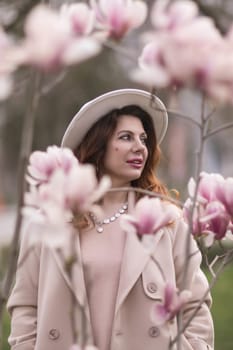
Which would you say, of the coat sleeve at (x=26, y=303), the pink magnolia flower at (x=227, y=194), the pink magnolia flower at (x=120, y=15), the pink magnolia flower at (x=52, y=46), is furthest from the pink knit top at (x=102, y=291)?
the pink magnolia flower at (x=52, y=46)

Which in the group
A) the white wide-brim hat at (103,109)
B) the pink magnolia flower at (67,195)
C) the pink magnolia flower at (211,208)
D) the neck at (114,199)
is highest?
the white wide-brim hat at (103,109)

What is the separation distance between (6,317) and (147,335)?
18.3 ft

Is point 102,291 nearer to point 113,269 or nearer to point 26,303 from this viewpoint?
point 113,269

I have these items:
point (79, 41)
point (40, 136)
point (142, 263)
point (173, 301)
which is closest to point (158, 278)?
point (142, 263)

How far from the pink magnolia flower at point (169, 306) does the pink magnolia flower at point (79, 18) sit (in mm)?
581

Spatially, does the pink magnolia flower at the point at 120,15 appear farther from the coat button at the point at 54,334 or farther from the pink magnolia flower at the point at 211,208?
the coat button at the point at 54,334

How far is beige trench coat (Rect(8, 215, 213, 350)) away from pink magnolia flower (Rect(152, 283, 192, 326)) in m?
1.03

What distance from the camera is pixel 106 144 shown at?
3.53 m

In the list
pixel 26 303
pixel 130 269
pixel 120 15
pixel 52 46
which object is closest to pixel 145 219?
pixel 120 15

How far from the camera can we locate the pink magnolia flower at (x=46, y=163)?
93.4 inches

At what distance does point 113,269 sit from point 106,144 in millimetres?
406

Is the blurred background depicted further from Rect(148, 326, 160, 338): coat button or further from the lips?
the lips

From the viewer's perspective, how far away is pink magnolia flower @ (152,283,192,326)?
7.62ft

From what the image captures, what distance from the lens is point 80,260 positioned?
3416 mm
